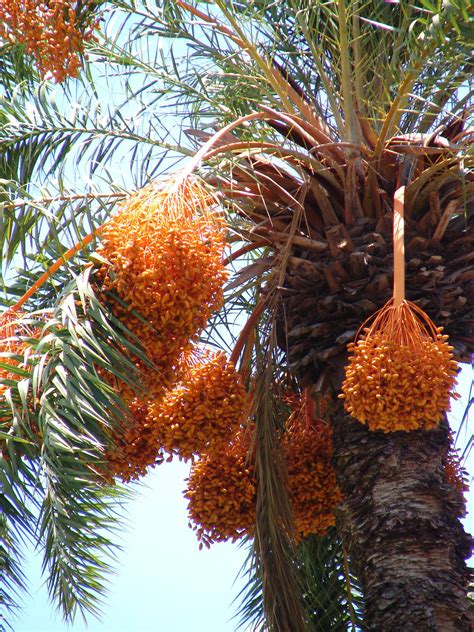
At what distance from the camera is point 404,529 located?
187 inches

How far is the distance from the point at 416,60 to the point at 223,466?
7.35 feet

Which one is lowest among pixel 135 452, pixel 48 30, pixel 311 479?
pixel 135 452

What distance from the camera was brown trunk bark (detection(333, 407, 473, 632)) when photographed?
4.61 metres

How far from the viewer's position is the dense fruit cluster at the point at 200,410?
4.51m

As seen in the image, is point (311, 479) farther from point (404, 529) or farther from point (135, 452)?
point (135, 452)

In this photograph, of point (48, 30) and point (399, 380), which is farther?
point (48, 30)

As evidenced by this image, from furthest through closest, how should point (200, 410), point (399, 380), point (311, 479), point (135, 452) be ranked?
point (311, 479), point (135, 452), point (200, 410), point (399, 380)

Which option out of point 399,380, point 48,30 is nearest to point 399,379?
point 399,380

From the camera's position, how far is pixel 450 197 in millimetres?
5199

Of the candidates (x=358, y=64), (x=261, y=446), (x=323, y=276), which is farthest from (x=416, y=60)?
(x=261, y=446)

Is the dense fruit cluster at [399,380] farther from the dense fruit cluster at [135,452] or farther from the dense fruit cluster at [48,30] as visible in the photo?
the dense fruit cluster at [48,30]

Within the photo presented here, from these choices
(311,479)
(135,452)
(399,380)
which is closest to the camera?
(399,380)

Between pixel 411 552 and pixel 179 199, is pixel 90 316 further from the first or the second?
pixel 411 552

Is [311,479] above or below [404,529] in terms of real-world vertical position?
above
